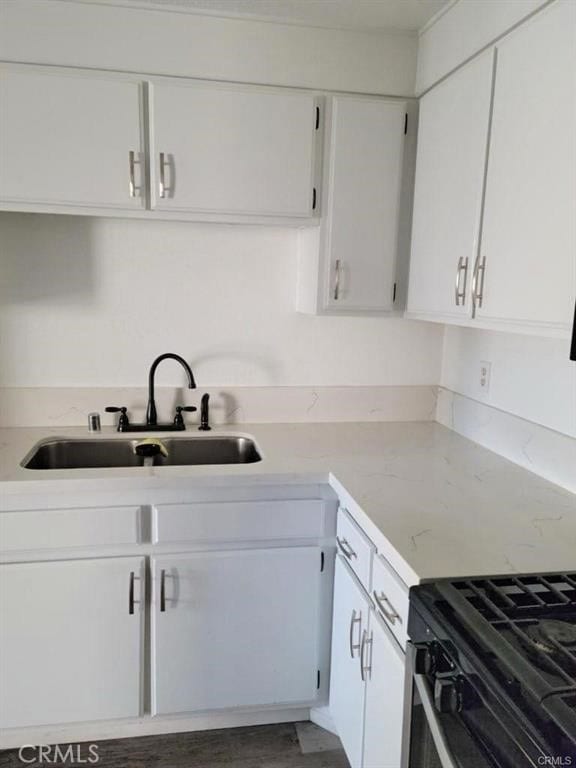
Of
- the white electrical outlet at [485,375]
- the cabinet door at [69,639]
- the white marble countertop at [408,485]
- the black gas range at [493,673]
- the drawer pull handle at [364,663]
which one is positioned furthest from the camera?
the white electrical outlet at [485,375]

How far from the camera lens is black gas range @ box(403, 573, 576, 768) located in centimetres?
79

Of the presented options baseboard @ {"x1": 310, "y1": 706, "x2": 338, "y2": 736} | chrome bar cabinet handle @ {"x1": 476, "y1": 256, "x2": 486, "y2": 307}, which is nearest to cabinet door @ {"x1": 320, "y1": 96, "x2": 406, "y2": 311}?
chrome bar cabinet handle @ {"x1": 476, "y1": 256, "x2": 486, "y2": 307}

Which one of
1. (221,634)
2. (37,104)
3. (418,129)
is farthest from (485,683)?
(37,104)

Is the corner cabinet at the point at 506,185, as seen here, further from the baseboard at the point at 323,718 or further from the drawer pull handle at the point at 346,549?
the baseboard at the point at 323,718

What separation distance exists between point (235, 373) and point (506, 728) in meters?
1.72

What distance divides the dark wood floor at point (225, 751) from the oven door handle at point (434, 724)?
3.29 feet

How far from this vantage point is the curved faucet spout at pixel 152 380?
220 centimetres

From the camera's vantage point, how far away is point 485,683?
875mm

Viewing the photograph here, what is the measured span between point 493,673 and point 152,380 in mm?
1651

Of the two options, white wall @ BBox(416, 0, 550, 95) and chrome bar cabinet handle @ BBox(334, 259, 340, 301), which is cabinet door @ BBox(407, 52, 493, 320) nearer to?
white wall @ BBox(416, 0, 550, 95)

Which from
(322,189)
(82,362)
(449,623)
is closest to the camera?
(449,623)

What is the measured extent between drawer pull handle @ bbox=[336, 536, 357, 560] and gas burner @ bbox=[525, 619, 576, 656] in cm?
68

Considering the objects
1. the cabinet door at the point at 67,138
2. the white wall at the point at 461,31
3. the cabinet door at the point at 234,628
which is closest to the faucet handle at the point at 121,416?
the cabinet door at the point at 234,628

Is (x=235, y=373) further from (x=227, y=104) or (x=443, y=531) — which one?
(x=443, y=531)
